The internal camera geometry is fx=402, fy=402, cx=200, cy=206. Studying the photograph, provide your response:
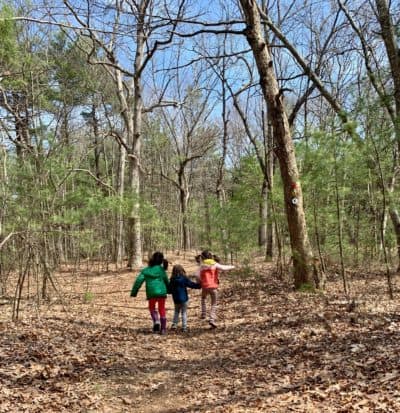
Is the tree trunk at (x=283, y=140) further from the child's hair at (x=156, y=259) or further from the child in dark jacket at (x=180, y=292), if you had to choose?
the child's hair at (x=156, y=259)

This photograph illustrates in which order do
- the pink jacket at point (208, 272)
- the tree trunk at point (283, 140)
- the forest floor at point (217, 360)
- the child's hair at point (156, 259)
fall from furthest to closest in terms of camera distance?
the tree trunk at point (283, 140) < the pink jacket at point (208, 272) < the child's hair at point (156, 259) < the forest floor at point (217, 360)

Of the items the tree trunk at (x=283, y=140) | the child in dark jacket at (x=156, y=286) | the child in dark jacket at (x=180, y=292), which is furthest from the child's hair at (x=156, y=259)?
the tree trunk at (x=283, y=140)

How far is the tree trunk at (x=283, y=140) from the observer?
9.02 meters

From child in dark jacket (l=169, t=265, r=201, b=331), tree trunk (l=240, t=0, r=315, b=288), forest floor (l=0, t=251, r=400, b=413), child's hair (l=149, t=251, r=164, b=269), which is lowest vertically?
forest floor (l=0, t=251, r=400, b=413)

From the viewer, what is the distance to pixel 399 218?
9.77 meters

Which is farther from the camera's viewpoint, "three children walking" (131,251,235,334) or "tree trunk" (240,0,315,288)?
"tree trunk" (240,0,315,288)

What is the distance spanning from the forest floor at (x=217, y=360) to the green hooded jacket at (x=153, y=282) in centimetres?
77

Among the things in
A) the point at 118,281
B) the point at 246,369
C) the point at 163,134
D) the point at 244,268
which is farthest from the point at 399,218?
the point at 163,134

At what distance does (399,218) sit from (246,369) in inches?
253

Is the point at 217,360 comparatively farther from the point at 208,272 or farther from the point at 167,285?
the point at 208,272

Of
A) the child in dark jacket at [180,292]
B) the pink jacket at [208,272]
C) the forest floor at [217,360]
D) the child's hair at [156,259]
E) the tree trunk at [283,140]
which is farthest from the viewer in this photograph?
the tree trunk at [283,140]

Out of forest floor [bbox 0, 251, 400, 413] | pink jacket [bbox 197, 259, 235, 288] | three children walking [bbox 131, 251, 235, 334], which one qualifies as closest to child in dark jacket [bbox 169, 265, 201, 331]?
three children walking [bbox 131, 251, 235, 334]

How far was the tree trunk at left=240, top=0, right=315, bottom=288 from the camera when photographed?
902 cm

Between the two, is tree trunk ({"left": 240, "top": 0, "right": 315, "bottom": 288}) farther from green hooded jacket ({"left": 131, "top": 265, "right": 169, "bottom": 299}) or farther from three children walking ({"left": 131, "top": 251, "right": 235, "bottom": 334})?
green hooded jacket ({"left": 131, "top": 265, "right": 169, "bottom": 299})
